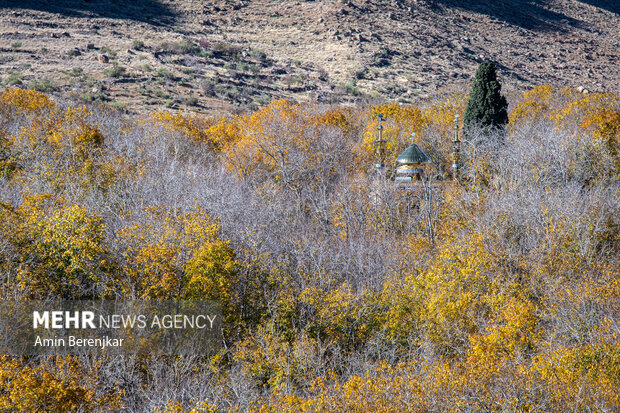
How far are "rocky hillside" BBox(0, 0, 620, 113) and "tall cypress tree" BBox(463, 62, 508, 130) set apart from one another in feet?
91.6

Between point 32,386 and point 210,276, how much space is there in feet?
23.8

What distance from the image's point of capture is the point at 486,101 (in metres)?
38.8

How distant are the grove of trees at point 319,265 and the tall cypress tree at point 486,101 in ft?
5.72

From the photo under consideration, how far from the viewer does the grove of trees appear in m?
16.1

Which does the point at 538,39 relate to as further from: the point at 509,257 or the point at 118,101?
the point at 509,257

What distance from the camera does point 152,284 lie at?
18.8 metres

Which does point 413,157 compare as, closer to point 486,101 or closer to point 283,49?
point 486,101

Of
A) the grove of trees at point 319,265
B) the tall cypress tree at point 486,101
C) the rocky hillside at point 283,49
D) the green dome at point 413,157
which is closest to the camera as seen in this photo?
the grove of trees at point 319,265

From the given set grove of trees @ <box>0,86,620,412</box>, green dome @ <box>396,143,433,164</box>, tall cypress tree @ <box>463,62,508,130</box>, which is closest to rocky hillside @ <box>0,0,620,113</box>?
grove of trees @ <box>0,86,620,412</box>

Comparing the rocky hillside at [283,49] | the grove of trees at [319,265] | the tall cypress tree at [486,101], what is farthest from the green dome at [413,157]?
the rocky hillside at [283,49]

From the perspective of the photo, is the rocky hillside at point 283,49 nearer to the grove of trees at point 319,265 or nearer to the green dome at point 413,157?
the grove of trees at point 319,265

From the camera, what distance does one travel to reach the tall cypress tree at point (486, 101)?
38625mm

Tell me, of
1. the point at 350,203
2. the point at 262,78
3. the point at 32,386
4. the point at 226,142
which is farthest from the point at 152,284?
the point at 262,78

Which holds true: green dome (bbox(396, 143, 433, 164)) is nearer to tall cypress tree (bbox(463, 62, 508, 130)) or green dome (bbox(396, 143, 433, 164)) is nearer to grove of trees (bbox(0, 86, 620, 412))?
grove of trees (bbox(0, 86, 620, 412))
